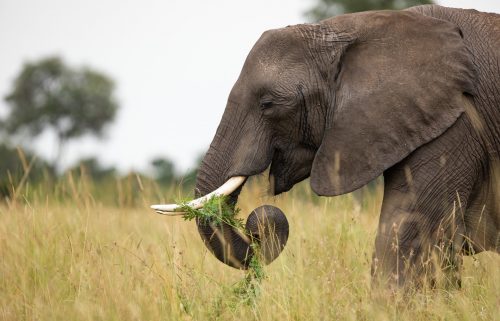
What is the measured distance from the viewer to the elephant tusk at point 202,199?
17.5ft

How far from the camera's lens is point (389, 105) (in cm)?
556

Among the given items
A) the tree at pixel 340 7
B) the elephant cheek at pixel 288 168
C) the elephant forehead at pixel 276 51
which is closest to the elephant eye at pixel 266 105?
the elephant forehead at pixel 276 51

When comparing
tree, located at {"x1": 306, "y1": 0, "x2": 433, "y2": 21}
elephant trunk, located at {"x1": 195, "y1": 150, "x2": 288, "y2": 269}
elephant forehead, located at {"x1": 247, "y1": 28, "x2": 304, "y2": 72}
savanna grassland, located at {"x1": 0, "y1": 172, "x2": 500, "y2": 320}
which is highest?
tree, located at {"x1": 306, "y1": 0, "x2": 433, "y2": 21}

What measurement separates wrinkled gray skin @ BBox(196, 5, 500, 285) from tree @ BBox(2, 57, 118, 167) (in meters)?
42.1

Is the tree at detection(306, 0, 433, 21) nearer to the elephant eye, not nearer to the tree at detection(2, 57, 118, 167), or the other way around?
the elephant eye

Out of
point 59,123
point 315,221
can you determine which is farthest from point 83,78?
point 315,221

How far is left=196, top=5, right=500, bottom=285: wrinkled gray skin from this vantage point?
548 cm

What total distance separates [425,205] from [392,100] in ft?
2.30

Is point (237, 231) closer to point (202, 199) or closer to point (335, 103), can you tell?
point (202, 199)

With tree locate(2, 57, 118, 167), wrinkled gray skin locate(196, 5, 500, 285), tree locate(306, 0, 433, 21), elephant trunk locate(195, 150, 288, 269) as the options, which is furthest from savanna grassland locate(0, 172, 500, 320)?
tree locate(2, 57, 118, 167)

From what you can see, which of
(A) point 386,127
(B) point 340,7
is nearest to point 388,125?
(A) point 386,127

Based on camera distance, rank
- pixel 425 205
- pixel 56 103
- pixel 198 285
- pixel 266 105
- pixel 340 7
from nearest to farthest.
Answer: pixel 425 205, pixel 198 285, pixel 266 105, pixel 340 7, pixel 56 103

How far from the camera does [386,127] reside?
555 cm

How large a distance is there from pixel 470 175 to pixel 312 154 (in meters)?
1.06
